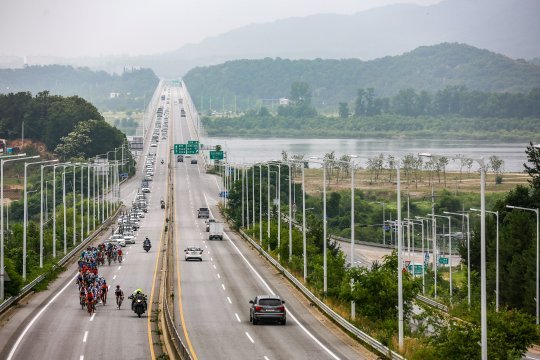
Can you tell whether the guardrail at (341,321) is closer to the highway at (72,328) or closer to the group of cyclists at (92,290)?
the highway at (72,328)

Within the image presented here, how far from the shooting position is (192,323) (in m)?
54.8

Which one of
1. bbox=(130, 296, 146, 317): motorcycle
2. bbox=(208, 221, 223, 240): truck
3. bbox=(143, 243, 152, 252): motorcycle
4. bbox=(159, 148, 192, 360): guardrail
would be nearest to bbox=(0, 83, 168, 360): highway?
bbox=(130, 296, 146, 317): motorcycle

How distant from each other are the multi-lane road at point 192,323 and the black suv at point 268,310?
0.49 metres

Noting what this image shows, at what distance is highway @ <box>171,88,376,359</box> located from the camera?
46.1 meters

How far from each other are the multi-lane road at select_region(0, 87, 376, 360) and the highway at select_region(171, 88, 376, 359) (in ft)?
0.13

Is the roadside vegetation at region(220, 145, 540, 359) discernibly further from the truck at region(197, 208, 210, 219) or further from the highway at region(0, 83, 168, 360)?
the highway at region(0, 83, 168, 360)

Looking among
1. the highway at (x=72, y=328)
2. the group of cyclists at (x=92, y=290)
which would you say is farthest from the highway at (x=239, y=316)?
the group of cyclists at (x=92, y=290)

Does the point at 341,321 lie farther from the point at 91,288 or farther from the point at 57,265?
the point at 57,265

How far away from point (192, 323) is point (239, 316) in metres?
3.88

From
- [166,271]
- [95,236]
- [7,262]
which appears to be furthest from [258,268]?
[95,236]

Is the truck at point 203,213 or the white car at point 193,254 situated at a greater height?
the truck at point 203,213

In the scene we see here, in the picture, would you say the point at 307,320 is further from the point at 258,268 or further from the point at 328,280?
the point at 258,268

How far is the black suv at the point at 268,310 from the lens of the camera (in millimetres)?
54188

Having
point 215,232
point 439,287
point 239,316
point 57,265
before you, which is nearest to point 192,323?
point 239,316
